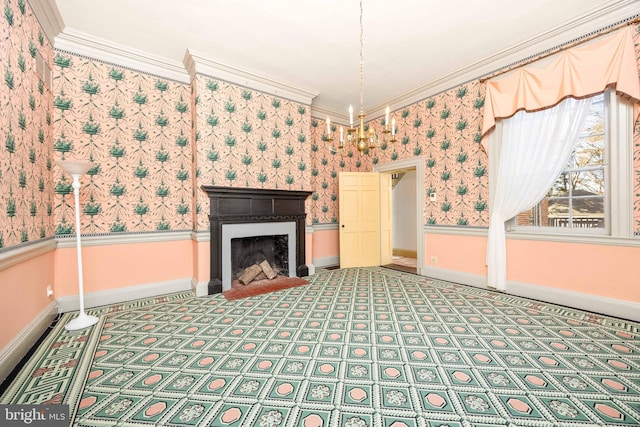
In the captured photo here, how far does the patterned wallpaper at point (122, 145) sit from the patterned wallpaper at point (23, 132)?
0.22m

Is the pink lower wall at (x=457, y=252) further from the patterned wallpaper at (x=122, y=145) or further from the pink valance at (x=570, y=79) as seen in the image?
the patterned wallpaper at (x=122, y=145)

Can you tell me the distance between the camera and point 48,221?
2.75 metres

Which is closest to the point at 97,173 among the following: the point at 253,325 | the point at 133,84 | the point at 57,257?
the point at 57,257

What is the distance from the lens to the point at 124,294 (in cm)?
326

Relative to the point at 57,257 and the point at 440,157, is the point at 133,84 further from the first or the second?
the point at 440,157

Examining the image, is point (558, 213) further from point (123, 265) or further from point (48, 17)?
point (48, 17)

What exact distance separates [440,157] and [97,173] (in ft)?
16.5

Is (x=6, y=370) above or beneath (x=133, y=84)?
beneath

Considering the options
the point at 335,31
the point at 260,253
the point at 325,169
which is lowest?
the point at 260,253

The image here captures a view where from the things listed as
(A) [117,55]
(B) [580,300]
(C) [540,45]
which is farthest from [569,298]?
(A) [117,55]

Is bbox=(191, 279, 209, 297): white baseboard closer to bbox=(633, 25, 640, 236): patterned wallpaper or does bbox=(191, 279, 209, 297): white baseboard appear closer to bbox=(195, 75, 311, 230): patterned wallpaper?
bbox=(195, 75, 311, 230): patterned wallpaper

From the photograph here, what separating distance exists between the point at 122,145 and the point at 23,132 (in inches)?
43.9

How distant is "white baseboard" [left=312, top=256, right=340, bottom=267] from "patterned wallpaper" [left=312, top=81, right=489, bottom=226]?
209 cm

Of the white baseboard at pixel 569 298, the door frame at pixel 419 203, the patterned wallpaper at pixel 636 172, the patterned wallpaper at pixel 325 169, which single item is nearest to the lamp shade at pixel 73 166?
the patterned wallpaper at pixel 325 169
